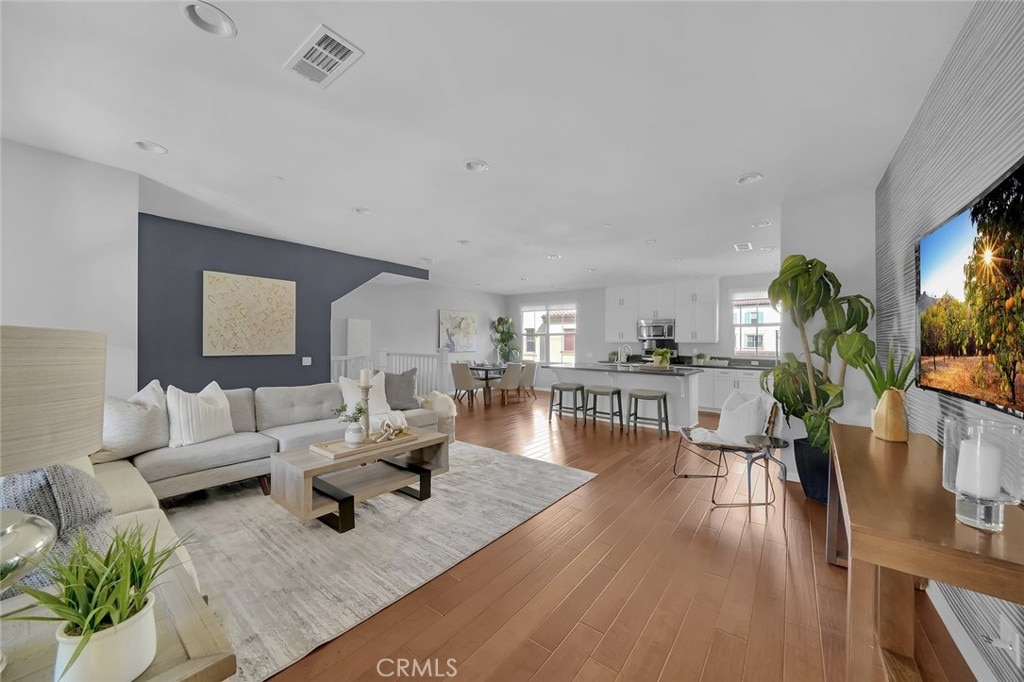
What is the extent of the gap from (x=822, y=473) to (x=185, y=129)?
5.01 metres

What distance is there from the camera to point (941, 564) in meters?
0.93

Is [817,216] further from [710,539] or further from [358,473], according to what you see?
[358,473]

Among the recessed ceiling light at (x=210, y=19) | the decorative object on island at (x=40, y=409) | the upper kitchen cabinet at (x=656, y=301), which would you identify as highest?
the recessed ceiling light at (x=210, y=19)

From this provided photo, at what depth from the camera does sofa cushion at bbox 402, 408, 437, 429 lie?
167 inches

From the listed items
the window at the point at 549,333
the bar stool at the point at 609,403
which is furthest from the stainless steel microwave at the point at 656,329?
the bar stool at the point at 609,403

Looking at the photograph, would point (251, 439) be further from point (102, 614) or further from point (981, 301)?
point (981, 301)

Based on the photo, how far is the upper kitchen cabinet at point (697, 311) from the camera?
286 inches

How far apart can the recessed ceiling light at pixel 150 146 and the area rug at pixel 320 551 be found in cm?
252

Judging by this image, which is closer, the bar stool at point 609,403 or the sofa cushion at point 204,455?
the sofa cushion at point 204,455

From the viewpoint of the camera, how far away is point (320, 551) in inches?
92.6

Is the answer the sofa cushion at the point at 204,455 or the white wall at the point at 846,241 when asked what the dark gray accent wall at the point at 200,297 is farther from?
the white wall at the point at 846,241

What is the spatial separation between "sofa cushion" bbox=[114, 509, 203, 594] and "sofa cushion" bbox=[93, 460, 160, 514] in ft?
0.35

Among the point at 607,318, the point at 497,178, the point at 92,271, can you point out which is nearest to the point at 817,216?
the point at 497,178

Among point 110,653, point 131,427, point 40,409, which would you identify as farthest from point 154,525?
point 40,409
